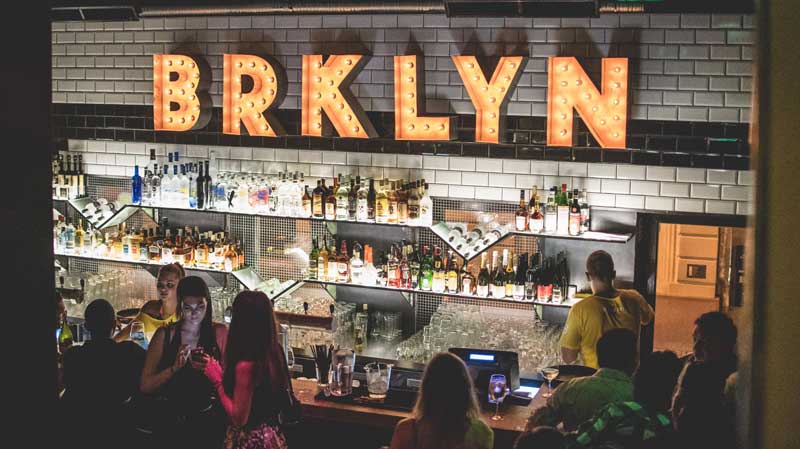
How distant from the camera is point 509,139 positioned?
695cm

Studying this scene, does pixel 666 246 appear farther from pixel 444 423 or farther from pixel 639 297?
pixel 444 423

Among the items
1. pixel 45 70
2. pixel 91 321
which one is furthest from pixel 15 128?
pixel 91 321

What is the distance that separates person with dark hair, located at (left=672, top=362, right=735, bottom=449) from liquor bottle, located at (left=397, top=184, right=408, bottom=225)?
306 centimetres

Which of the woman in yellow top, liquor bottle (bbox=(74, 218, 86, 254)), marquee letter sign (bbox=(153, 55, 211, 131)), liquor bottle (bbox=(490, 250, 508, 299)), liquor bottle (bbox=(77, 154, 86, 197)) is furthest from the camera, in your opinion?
liquor bottle (bbox=(77, 154, 86, 197))

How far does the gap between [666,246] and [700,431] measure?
8305 millimetres

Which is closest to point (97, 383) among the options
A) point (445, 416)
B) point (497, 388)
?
point (445, 416)

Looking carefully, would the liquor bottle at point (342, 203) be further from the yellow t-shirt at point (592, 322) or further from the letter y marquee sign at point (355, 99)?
the yellow t-shirt at point (592, 322)

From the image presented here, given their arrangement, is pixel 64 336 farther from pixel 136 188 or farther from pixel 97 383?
pixel 136 188

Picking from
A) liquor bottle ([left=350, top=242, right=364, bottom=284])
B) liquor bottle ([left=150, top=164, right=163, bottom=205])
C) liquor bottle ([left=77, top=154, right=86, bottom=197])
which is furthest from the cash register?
liquor bottle ([left=77, top=154, right=86, bottom=197])

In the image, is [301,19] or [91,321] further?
[301,19]

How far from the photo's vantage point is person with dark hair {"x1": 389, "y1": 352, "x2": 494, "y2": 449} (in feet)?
12.6

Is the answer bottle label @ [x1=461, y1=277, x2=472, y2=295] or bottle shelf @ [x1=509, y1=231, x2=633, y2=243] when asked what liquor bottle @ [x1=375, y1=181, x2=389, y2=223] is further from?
bottle shelf @ [x1=509, y1=231, x2=633, y2=243]

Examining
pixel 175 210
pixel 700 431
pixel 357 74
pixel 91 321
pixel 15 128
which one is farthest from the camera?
pixel 175 210

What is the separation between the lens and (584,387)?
4.36m
